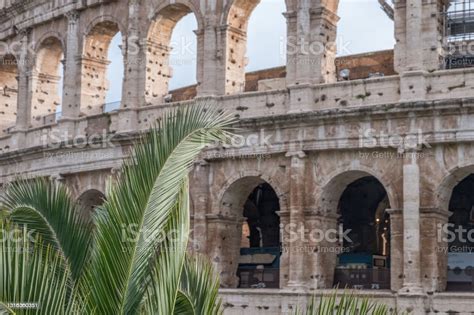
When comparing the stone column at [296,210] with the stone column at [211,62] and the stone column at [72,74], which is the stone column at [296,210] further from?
the stone column at [72,74]

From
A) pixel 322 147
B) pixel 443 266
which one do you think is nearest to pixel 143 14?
pixel 322 147

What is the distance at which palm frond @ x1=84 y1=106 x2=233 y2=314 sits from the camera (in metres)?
7.27

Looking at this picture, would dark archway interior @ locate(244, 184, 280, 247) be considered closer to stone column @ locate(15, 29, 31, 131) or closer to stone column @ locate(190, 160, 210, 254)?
stone column @ locate(190, 160, 210, 254)

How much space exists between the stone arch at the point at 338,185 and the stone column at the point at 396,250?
269mm

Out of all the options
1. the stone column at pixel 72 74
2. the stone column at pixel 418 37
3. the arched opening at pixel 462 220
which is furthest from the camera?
the stone column at pixel 72 74

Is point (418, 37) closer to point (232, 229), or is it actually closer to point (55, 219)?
point (232, 229)

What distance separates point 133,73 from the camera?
2442 cm

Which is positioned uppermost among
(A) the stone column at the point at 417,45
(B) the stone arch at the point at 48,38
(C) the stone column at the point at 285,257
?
(B) the stone arch at the point at 48,38

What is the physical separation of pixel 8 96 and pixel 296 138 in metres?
13.5

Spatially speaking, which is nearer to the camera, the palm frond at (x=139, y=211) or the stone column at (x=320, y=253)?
the palm frond at (x=139, y=211)

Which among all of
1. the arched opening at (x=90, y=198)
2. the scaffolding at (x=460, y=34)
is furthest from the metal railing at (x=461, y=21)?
the arched opening at (x=90, y=198)

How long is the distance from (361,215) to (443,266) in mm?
5307

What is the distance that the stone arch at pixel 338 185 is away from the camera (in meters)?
19.7

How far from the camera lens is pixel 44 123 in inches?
1087
